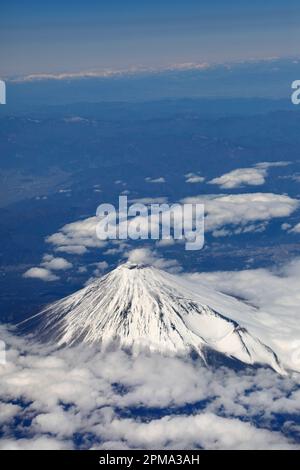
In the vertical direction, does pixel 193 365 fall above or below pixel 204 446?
above
